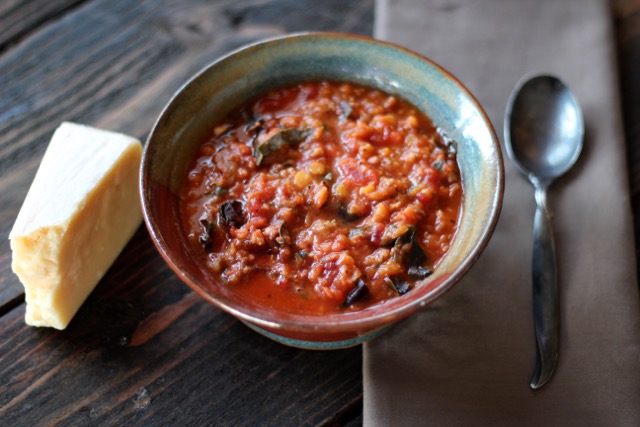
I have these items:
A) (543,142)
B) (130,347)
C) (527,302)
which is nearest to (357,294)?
(527,302)

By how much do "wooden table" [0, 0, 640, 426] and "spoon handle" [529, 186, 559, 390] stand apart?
1.54ft

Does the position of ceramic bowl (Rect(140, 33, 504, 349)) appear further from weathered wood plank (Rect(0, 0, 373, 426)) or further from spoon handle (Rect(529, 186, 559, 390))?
spoon handle (Rect(529, 186, 559, 390))

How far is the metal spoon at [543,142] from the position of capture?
2.69 m

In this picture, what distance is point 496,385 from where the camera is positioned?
2410 millimetres

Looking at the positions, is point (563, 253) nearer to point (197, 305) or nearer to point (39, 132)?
point (197, 305)

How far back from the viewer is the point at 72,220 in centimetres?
246

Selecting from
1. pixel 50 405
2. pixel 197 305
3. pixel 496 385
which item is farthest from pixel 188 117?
pixel 496 385

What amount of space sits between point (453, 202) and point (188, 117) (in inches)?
43.6

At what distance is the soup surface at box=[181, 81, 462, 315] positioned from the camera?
7.55 feet

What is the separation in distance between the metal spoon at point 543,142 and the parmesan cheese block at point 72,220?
1.72 metres

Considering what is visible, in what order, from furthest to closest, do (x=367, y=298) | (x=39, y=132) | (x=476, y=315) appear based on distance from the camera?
(x=39, y=132)
(x=476, y=315)
(x=367, y=298)

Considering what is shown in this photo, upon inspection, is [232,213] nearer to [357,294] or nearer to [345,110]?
[357,294]

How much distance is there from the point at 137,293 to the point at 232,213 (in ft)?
1.97

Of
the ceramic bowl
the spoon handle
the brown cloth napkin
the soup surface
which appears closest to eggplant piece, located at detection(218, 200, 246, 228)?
the soup surface
